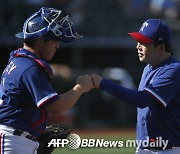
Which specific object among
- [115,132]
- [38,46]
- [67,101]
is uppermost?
[38,46]

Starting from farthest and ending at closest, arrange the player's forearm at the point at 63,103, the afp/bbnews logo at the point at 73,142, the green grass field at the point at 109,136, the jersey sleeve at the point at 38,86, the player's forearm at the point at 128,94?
the green grass field at the point at 109,136 < the afp/bbnews logo at the point at 73,142 < the player's forearm at the point at 128,94 < the player's forearm at the point at 63,103 < the jersey sleeve at the point at 38,86

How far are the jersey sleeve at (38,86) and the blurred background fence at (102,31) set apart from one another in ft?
34.6

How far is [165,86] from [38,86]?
3.85 ft

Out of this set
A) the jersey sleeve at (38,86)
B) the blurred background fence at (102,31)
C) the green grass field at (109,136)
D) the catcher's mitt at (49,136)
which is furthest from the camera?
the blurred background fence at (102,31)

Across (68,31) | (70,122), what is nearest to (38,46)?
(68,31)

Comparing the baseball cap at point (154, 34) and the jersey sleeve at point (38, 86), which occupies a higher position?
the baseball cap at point (154, 34)

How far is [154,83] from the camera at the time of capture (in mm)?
4738

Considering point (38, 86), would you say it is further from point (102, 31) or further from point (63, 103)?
point (102, 31)

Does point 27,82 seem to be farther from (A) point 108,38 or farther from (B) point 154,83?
(A) point 108,38

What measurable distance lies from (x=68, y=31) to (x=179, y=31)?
13.1 m

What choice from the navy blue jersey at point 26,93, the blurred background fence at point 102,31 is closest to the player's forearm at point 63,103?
the navy blue jersey at point 26,93

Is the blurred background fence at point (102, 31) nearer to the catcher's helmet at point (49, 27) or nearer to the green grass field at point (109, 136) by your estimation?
the green grass field at point (109, 136)

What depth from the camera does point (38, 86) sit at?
4.12 m

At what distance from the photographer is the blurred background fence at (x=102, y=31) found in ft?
51.6
